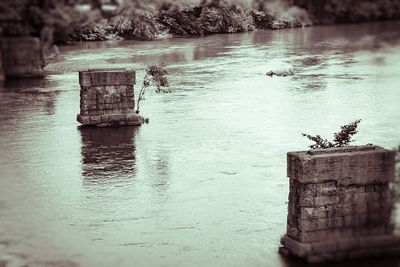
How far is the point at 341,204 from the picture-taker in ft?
34.2

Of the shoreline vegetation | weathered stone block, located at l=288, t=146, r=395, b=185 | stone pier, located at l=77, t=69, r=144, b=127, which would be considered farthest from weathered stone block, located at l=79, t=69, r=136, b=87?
the shoreline vegetation

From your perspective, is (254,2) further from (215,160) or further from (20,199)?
(215,160)

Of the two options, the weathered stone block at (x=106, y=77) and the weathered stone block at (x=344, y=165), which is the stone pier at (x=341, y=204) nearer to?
the weathered stone block at (x=344, y=165)

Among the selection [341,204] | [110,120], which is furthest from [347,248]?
[110,120]

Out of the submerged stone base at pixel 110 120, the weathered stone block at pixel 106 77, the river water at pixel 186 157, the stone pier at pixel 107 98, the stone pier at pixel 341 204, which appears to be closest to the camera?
the stone pier at pixel 341 204

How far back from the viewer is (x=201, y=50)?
42.4m

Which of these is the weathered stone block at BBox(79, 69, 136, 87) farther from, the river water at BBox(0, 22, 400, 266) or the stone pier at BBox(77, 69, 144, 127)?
the river water at BBox(0, 22, 400, 266)

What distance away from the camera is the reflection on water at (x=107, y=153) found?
16.4 meters

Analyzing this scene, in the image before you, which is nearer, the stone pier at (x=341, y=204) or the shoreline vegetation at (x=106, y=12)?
the shoreline vegetation at (x=106, y=12)

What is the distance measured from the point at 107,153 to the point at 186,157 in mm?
2290

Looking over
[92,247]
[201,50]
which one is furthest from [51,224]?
[201,50]

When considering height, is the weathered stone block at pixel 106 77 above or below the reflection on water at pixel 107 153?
above

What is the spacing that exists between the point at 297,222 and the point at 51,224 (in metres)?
4.71

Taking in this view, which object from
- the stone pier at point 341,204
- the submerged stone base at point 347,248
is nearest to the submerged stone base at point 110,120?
the stone pier at point 341,204
